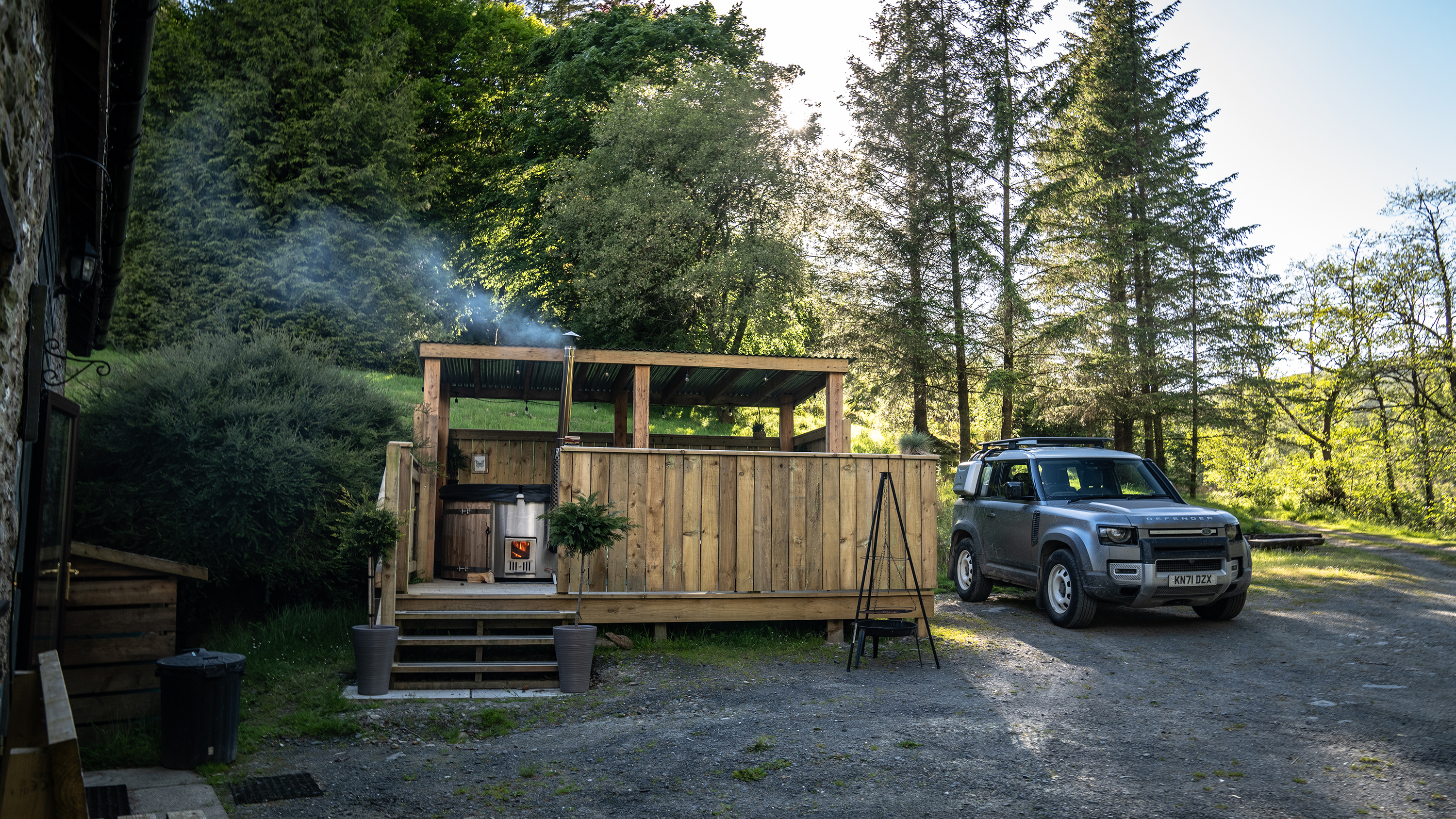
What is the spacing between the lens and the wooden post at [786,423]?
42.7 ft

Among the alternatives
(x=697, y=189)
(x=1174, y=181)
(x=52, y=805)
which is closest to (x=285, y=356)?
(x=52, y=805)

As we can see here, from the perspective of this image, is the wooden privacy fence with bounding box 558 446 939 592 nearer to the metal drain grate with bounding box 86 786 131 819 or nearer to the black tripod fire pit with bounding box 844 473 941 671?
the black tripod fire pit with bounding box 844 473 941 671

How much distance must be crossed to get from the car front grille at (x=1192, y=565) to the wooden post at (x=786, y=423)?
17.6 feet

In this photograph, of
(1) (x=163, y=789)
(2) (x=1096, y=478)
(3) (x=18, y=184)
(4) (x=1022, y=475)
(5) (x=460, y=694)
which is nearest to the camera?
(3) (x=18, y=184)

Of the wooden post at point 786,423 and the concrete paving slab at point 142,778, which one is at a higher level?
the wooden post at point 786,423

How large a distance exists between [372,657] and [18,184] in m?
4.28

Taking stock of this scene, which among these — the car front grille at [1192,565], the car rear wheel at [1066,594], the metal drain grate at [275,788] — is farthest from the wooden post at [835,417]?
the metal drain grate at [275,788]

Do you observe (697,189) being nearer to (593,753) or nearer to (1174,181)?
(1174,181)

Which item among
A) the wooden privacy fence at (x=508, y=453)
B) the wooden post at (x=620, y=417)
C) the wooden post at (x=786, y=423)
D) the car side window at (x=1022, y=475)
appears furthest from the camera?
the wooden post at (x=786, y=423)

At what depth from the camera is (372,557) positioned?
7289mm

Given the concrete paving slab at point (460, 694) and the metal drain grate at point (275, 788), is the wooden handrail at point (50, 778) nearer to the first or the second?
the metal drain grate at point (275, 788)

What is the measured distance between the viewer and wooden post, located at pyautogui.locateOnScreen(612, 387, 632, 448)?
12.4m

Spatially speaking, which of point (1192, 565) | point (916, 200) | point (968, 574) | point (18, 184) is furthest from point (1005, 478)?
point (916, 200)

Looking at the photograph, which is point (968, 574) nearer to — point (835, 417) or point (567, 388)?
point (835, 417)
